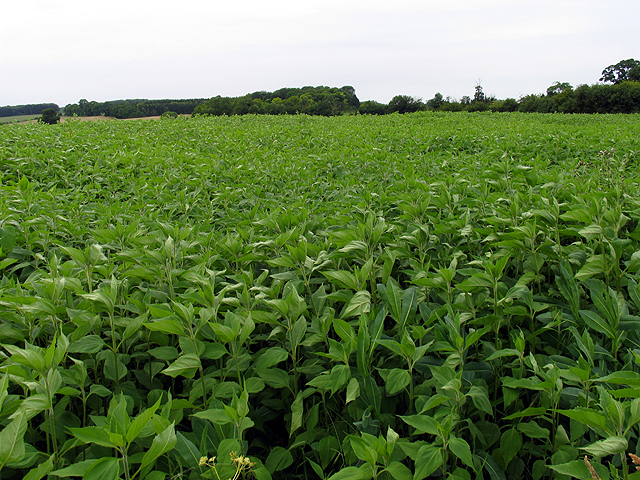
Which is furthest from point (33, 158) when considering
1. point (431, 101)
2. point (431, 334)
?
point (431, 101)

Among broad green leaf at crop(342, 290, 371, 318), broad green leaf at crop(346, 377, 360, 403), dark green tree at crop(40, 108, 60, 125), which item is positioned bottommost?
broad green leaf at crop(346, 377, 360, 403)

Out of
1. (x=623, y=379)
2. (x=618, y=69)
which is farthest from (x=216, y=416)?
(x=618, y=69)

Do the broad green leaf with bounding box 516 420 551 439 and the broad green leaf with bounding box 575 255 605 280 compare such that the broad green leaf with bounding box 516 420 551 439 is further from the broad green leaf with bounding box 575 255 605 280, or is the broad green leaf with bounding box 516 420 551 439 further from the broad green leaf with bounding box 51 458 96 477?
the broad green leaf with bounding box 51 458 96 477

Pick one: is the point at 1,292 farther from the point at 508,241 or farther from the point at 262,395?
the point at 508,241

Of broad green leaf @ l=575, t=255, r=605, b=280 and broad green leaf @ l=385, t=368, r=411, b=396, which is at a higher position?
broad green leaf @ l=575, t=255, r=605, b=280

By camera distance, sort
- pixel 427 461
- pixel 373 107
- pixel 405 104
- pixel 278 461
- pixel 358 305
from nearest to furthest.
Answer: pixel 427 461
pixel 278 461
pixel 358 305
pixel 405 104
pixel 373 107

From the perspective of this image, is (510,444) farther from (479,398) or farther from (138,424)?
(138,424)

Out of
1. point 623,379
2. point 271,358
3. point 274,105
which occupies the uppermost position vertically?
point 274,105

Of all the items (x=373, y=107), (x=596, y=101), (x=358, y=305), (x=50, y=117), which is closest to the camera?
(x=358, y=305)

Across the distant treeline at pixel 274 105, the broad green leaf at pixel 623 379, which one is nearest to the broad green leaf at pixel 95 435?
the broad green leaf at pixel 623 379

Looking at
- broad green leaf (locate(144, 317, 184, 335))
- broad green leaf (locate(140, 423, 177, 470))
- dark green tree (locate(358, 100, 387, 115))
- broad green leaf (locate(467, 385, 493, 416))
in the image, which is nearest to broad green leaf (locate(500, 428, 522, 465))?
broad green leaf (locate(467, 385, 493, 416))

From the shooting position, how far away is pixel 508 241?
199 centimetres

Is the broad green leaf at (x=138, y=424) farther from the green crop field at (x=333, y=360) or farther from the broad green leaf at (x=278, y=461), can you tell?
the broad green leaf at (x=278, y=461)

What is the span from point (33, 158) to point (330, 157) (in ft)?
15.4
